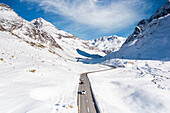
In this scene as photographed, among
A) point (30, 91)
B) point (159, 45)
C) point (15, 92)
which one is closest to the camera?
point (15, 92)

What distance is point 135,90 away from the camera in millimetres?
22203

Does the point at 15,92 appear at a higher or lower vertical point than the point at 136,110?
higher

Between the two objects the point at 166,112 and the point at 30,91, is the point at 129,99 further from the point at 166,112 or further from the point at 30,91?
the point at 30,91

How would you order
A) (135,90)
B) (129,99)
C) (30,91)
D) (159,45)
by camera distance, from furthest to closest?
(159,45) < (135,90) < (129,99) < (30,91)

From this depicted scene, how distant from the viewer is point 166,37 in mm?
95188

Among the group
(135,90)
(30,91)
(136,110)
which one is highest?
(30,91)

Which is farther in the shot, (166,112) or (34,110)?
(166,112)

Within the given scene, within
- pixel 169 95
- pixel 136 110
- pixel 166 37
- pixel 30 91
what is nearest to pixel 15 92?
pixel 30 91

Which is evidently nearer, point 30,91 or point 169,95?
point 30,91

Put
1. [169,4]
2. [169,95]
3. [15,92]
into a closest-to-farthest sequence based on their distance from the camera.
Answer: [15,92]
[169,95]
[169,4]

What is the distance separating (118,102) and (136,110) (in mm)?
3730

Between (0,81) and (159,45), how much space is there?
118174 millimetres

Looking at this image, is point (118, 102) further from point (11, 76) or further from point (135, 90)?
point (11, 76)

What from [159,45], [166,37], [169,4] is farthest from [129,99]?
[169,4]
